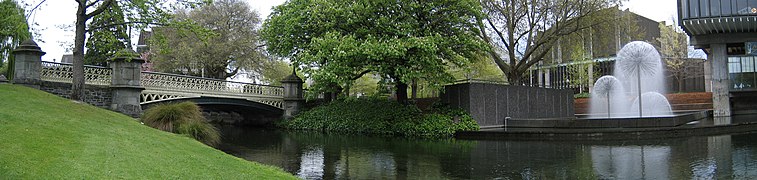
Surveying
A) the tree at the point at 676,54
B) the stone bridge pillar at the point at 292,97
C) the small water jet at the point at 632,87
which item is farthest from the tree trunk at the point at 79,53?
the tree at the point at 676,54

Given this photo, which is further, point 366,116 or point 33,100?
point 366,116

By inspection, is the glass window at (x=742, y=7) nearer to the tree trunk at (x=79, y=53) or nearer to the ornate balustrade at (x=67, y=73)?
the tree trunk at (x=79, y=53)

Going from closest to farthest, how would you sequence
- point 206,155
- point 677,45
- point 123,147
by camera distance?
1. point 123,147
2. point 206,155
3. point 677,45

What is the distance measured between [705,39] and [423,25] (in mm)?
20736

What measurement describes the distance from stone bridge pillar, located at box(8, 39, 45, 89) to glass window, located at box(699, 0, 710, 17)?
32.1m

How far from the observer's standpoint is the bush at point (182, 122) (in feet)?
50.9

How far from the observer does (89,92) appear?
20.6 meters

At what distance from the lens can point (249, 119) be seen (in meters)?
35.9

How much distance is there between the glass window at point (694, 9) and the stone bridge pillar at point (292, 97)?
23.2m

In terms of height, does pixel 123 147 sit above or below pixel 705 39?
below

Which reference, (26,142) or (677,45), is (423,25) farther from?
(677,45)

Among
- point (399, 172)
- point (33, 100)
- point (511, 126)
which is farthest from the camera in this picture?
point (511, 126)

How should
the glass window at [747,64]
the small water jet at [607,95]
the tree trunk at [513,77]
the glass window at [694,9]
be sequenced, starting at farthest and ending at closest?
the small water jet at [607,95], the glass window at [747,64], the glass window at [694,9], the tree trunk at [513,77]

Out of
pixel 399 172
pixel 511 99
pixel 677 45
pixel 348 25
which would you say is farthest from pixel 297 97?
pixel 677 45
